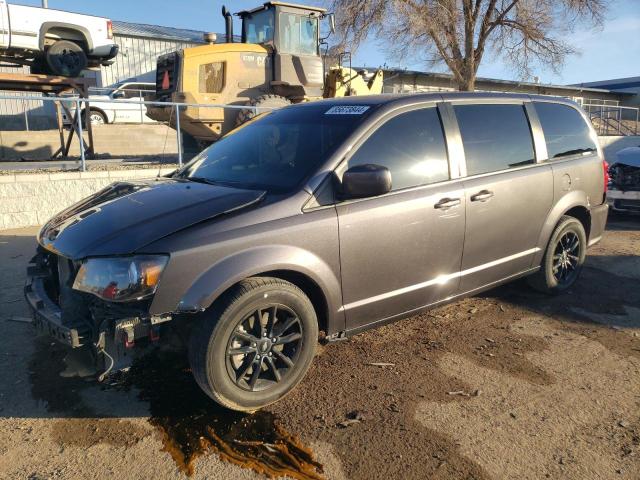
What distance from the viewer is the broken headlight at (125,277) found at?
256cm

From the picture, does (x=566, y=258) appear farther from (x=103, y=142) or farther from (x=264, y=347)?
(x=103, y=142)

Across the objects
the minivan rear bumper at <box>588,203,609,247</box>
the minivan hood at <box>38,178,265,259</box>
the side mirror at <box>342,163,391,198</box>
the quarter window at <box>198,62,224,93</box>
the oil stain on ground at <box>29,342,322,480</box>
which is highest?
the quarter window at <box>198,62,224,93</box>

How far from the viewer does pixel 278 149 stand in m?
3.61

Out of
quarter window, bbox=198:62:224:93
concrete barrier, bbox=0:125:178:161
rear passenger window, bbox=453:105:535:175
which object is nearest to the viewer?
rear passenger window, bbox=453:105:535:175

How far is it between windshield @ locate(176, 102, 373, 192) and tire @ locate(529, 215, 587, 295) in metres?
2.33

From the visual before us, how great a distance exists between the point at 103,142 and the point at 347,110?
1220 centimetres

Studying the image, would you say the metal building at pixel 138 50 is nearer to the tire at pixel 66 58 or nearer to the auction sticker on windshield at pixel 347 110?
the tire at pixel 66 58

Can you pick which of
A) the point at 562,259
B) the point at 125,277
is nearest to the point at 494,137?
the point at 562,259

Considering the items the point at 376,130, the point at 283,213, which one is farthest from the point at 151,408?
the point at 376,130

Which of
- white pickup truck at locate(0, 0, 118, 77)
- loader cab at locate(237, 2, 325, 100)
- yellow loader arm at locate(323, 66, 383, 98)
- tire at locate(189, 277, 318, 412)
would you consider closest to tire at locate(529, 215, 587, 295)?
tire at locate(189, 277, 318, 412)

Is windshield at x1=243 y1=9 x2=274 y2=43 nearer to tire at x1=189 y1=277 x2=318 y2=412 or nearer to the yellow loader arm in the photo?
the yellow loader arm

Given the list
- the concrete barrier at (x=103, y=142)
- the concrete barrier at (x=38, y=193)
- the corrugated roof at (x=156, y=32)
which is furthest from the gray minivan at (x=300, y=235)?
the corrugated roof at (x=156, y=32)

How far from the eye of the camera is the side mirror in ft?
9.86

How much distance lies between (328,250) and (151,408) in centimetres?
139
